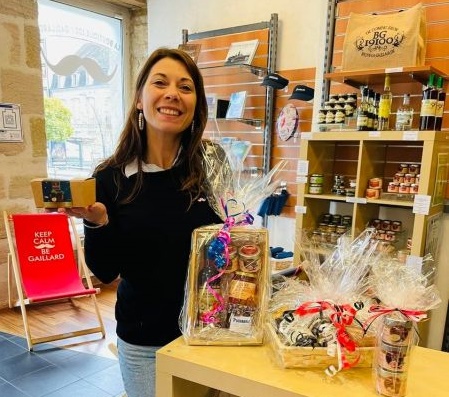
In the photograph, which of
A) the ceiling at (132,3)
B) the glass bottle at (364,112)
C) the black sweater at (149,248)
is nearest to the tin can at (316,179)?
the glass bottle at (364,112)

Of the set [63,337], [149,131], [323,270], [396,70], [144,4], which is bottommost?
[63,337]

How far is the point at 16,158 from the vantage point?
3.40m

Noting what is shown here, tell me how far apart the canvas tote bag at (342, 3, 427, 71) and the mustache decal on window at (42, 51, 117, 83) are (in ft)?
9.02

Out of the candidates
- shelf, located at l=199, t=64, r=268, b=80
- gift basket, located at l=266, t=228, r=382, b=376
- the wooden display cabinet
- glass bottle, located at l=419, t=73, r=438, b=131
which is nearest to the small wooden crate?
gift basket, located at l=266, t=228, r=382, b=376

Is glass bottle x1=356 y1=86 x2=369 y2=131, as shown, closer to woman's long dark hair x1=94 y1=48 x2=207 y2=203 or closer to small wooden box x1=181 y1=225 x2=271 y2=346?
woman's long dark hair x1=94 y1=48 x2=207 y2=203

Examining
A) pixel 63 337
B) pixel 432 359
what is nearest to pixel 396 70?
pixel 432 359

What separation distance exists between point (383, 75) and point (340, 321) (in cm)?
191

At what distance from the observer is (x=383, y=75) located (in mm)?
2307

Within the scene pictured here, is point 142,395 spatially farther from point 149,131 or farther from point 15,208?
point 15,208

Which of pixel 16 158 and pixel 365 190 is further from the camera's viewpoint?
pixel 16 158

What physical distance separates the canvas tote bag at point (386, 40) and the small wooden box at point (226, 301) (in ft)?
5.71

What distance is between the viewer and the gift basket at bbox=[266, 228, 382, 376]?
2.54 ft

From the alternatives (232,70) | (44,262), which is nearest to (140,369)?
(44,262)

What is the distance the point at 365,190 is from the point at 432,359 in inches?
65.7
